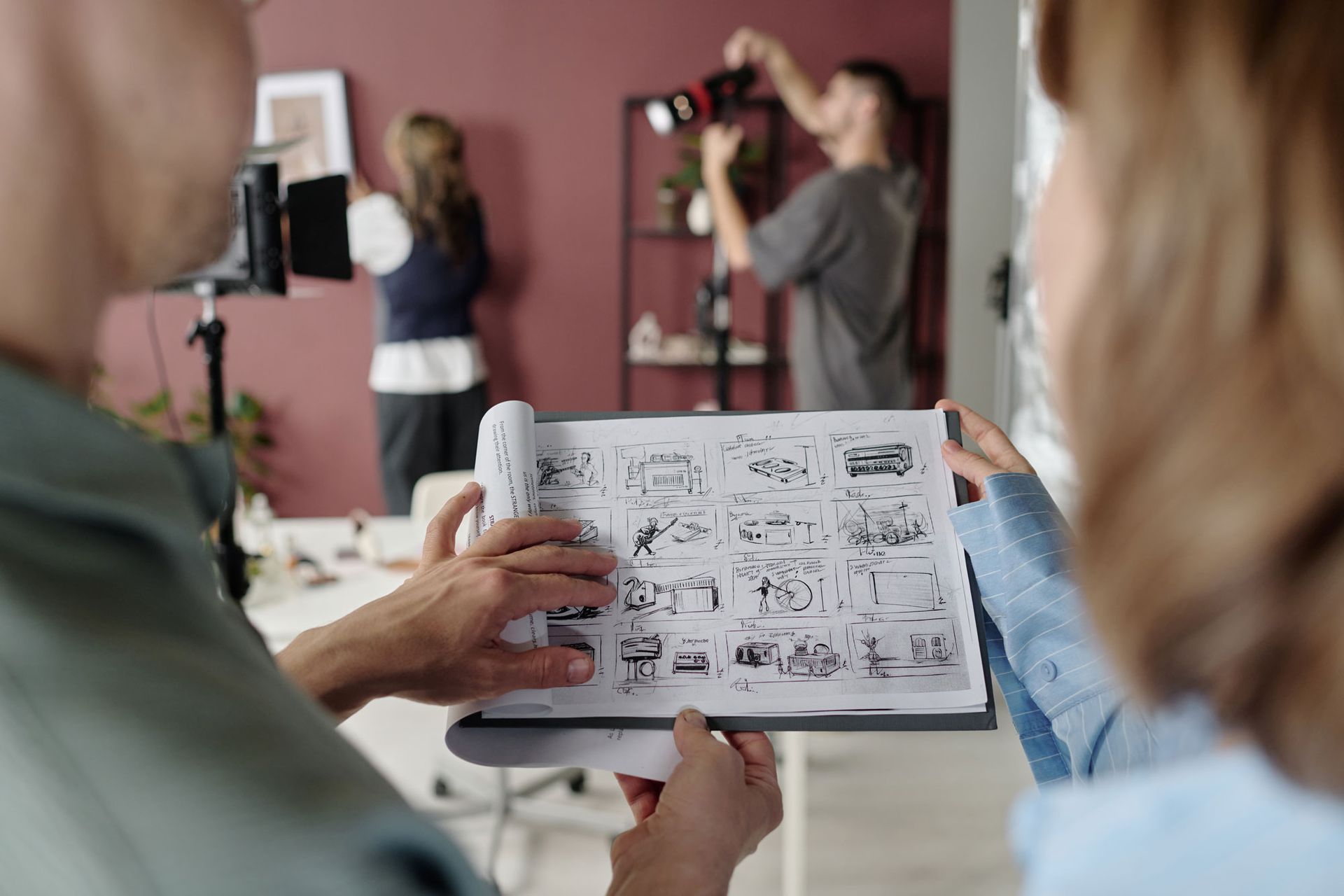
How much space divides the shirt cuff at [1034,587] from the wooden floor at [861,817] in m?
1.41

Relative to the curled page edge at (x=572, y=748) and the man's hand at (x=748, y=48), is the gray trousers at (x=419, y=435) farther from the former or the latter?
the curled page edge at (x=572, y=748)

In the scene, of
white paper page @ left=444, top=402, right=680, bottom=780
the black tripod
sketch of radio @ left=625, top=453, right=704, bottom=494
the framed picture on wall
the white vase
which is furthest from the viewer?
the framed picture on wall

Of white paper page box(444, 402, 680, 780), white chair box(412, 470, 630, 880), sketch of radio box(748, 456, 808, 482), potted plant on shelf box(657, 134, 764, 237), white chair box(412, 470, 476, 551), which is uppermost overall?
potted plant on shelf box(657, 134, 764, 237)

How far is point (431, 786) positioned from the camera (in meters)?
2.46

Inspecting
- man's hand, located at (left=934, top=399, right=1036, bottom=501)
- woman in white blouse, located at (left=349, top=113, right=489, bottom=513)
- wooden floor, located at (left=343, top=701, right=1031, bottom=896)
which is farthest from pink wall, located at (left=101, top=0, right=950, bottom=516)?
man's hand, located at (left=934, top=399, right=1036, bottom=501)

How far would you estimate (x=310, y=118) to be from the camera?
3.80 m

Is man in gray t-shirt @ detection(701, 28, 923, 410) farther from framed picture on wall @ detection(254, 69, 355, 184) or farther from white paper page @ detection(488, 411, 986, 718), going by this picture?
white paper page @ detection(488, 411, 986, 718)

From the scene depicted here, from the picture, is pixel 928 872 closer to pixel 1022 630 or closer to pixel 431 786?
pixel 431 786

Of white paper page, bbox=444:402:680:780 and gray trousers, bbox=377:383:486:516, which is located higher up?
white paper page, bbox=444:402:680:780

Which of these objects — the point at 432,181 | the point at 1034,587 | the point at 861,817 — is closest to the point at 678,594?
the point at 1034,587

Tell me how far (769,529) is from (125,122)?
60 centimetres

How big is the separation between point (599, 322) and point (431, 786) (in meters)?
2.05

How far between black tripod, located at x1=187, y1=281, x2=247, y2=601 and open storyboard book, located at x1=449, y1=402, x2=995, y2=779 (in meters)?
0.89

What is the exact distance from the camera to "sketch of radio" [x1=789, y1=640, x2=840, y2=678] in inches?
31.8
